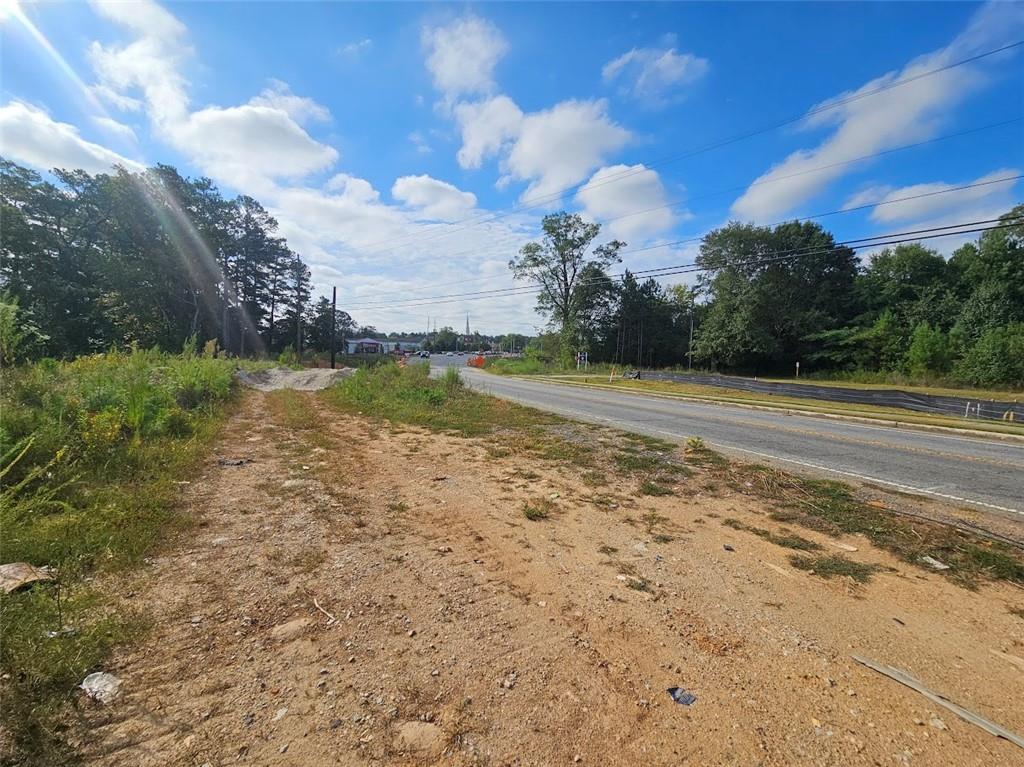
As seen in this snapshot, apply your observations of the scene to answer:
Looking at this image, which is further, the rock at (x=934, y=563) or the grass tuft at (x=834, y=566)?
the rock at (x=934, y=563)

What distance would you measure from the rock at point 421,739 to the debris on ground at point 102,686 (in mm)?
1402

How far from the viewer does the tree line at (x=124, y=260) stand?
30.6 m

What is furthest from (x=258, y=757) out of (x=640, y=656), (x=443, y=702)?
(x=640, y=656)

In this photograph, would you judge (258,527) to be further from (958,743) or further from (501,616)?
(958,743)

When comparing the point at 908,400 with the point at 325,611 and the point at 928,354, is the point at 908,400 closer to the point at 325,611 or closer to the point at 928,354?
the point at 325,611

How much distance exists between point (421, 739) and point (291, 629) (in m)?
1.20

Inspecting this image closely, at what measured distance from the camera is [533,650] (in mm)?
2439

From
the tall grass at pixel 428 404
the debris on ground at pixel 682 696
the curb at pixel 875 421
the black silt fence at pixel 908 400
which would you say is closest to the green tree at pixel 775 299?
the black silt fence at pixel 908 400

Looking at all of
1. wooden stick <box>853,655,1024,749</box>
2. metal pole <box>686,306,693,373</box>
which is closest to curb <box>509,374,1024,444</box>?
wooden stick <box>853,655,1024,749</box>

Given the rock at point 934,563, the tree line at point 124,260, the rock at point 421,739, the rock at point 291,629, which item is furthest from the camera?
the tree line at point 124,260

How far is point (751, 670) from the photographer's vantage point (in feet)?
7.57

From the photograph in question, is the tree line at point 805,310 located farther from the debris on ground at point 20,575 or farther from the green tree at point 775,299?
the debris on ground at point 20,575

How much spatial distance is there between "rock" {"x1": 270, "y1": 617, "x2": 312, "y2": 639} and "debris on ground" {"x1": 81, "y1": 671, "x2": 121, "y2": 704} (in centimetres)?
68

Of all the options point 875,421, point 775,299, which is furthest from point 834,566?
point 775,299
